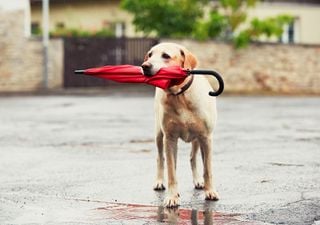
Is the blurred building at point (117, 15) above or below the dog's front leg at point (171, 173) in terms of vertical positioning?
below

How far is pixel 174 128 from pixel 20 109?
44.7ft

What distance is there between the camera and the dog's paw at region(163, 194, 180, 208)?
24.5 ft

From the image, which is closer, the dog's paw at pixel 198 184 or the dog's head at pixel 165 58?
the dog's head at pixel 165 58

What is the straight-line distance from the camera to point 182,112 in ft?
24.7

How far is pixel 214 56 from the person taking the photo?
31734 millimetres

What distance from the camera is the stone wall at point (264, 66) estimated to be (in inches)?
1247

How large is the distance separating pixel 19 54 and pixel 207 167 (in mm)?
24368

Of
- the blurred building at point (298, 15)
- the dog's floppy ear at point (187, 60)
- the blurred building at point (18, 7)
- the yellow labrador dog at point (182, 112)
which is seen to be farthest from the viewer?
the blurred building at point (298, 15)

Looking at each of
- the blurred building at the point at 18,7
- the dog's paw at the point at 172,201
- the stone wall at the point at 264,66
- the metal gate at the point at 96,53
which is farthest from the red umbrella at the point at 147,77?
the blurred building at the point at 18,7

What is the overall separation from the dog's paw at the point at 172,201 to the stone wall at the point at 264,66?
23571 mm

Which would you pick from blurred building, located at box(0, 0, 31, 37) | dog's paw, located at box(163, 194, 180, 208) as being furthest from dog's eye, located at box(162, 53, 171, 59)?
blurred building, located at box(0, 0, 31, 37)

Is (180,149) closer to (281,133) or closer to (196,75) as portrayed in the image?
(281,133)

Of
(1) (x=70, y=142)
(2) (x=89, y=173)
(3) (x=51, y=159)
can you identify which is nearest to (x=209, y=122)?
(2) (x=89, y=173)

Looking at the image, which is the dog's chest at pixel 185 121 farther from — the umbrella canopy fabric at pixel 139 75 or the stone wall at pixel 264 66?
the stone wall at pixel 264 66
